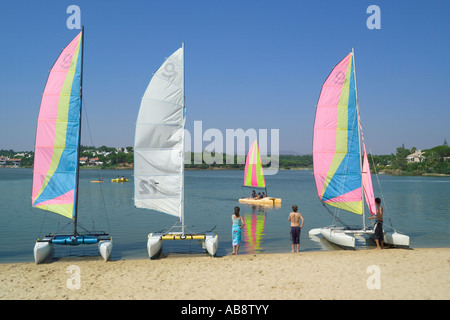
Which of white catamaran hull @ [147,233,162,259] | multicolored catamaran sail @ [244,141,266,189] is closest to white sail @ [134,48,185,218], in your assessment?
white catamaran hull @ [147,233,162,259]

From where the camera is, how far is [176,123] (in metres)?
12.8

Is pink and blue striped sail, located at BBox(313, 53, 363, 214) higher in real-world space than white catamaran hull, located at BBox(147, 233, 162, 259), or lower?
higher

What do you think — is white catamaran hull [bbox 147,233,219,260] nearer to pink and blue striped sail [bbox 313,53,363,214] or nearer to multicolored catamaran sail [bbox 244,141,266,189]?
pink and blue striped sail [bbox 313,53,363,214]

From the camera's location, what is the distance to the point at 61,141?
1235 centimetres

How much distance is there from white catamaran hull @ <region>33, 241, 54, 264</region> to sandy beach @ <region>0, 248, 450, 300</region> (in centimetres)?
32

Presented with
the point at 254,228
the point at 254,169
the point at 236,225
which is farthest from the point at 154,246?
the point at 254,169

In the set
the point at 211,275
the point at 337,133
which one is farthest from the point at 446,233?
the point at 211,275

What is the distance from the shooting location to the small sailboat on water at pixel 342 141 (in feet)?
48.5

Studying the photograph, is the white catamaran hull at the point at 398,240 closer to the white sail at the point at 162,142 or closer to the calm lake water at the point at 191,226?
the calm lake water at the point at 191,226

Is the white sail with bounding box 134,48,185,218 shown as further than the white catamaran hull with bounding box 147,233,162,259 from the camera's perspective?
Yes

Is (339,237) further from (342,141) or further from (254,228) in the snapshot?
(254,228)

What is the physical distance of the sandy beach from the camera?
8.28 meters
